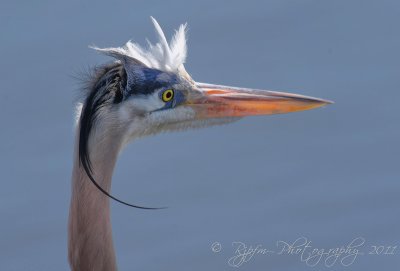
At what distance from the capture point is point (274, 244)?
22.2 ft

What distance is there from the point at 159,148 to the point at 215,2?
1059 millimetres

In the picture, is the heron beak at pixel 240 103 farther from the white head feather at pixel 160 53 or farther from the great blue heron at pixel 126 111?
the white head feather at pixel 160 53

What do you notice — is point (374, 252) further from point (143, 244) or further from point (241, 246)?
point (143, 244)

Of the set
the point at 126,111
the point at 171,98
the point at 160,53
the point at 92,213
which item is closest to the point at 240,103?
the point at 171,98

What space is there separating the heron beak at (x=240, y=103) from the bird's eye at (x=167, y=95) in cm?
10

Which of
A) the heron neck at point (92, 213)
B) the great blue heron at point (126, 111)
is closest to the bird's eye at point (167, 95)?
the great blue heron at point (126, 111)

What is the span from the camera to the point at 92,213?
216 inches

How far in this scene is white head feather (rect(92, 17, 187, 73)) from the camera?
5477 mm

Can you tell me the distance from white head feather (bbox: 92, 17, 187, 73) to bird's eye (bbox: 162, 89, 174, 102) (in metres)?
0.09

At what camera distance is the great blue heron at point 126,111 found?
17.6ft

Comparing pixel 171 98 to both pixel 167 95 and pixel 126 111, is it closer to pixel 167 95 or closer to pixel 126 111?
pixel 167 95

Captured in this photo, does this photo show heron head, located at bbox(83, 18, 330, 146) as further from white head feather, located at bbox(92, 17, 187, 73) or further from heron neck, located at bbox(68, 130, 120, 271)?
heron neck, located at bbox(68, 130, 120, 271)

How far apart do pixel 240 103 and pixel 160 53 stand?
411 mm

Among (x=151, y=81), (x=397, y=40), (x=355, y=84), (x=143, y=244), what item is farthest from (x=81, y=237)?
(x=397, y=40)
